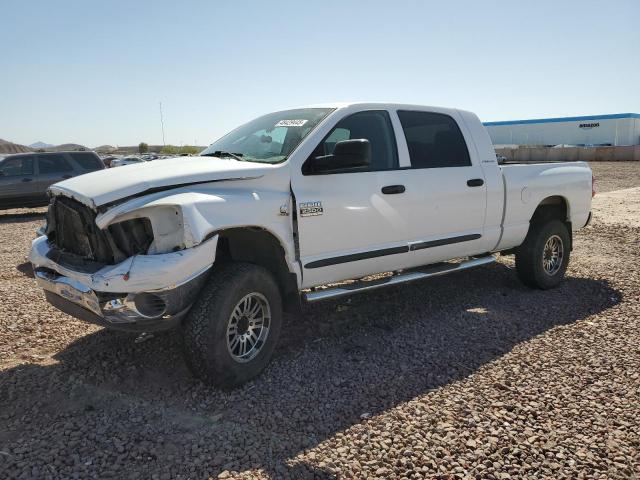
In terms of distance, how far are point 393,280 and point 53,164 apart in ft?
42.3

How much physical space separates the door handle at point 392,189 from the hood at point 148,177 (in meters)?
1.12

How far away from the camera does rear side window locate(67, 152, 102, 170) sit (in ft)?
49.1

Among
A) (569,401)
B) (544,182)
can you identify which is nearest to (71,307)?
(569,401)

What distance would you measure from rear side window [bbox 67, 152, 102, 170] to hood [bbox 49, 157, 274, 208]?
→ 1185cm

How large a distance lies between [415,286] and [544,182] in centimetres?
189

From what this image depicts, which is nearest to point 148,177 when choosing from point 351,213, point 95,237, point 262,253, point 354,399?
point 95,237

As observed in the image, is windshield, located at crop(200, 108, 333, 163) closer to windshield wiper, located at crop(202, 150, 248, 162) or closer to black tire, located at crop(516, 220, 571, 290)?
windshield wiper, located at crop(202, 150, 248, 162)

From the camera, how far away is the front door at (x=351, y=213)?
4199 millimetres

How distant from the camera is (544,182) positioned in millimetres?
6137

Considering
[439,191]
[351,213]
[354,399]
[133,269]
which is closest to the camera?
[133,269]

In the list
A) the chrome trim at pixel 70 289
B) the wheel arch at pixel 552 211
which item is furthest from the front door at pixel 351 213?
the wheel arch at pixel 552 211

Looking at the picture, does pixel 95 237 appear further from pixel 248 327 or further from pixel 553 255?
pixel 553 255

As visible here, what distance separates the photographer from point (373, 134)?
486 cm

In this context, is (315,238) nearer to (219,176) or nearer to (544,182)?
(219,176)
